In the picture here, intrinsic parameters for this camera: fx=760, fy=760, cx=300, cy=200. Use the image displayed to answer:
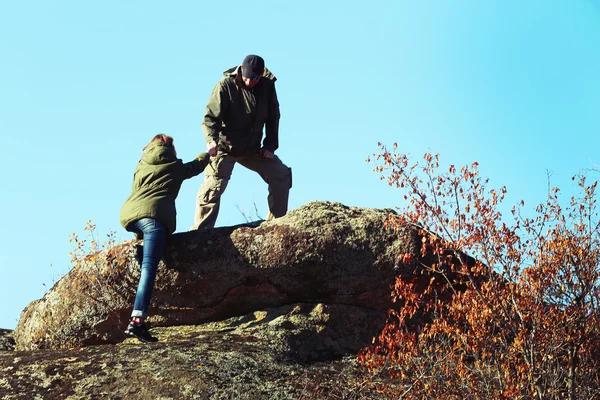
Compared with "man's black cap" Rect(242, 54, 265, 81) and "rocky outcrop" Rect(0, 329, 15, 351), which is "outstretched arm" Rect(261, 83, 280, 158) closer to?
"man's black cap" Rect(242, 54, 265, 81)

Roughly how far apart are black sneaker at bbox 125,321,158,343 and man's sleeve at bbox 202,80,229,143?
348 cm

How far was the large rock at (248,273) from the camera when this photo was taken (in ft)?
35.2

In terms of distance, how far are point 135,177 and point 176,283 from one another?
1633mm

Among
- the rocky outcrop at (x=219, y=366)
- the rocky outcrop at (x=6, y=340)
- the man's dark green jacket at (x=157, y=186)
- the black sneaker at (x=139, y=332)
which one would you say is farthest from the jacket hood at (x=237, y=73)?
the rocky outcrop at (x=6, y=340)

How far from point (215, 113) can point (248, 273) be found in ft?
9.41

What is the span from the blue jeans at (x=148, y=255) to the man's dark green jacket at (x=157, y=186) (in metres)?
0.11

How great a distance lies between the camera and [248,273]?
35.2ft

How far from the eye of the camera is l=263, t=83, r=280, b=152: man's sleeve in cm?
1260

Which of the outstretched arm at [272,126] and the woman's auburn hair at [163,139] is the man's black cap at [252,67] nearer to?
the outstretched arm at [272,126]

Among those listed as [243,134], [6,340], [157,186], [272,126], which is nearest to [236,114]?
[243,134]

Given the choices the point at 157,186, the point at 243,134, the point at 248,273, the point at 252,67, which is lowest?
the point at 248,273

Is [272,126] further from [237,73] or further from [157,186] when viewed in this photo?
[157,186]

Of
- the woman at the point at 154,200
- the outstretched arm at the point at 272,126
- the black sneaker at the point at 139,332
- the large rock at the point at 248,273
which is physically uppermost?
the outstretched arm at the point at 272,126

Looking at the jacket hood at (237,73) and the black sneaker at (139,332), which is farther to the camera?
the jacket hood at (237,73)
